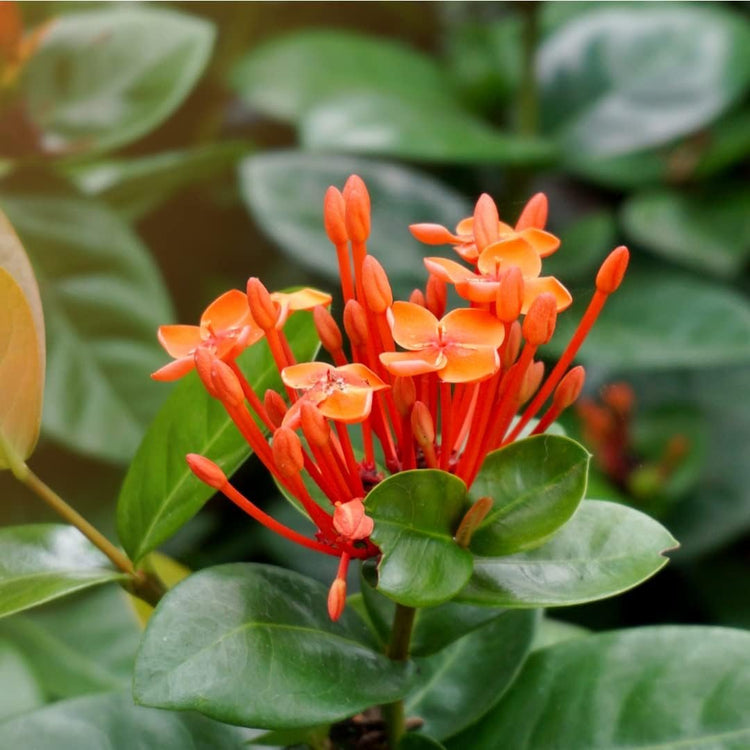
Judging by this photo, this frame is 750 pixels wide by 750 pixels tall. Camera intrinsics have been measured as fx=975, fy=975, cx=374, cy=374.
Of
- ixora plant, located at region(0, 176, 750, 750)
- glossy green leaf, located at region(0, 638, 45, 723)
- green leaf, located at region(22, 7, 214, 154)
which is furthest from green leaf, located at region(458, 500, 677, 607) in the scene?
green leaf, located at region(22, 7, 214, 154)

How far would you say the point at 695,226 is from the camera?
112 cm

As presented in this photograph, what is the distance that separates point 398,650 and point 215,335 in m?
0.16

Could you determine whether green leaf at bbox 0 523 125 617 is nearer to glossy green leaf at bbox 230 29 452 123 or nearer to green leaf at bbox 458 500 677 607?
green leaf at bbox 458 500 677 607

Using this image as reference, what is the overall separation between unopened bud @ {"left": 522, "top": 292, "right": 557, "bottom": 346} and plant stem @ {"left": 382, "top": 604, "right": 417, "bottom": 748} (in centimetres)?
13

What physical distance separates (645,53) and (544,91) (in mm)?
127

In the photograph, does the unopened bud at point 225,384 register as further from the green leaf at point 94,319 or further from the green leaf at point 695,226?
the green leaf at point 695,226

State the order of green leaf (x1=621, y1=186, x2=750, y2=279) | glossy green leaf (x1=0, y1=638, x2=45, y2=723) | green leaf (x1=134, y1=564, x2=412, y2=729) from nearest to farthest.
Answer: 1. green leaf (x1=134, y1=564, x2=412, y2=729)
2. glossy green leaf (x1=0, y1=638, x2=45, y2=723)
3. green leaf (x1=621, y1=186, x2=750, y2=279)

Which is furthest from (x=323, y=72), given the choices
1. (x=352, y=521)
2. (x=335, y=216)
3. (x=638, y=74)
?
(x=352, y=521)

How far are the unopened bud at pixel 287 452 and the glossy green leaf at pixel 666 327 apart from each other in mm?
563

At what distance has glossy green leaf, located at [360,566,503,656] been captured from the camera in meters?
0.44

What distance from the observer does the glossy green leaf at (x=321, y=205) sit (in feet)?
3.19

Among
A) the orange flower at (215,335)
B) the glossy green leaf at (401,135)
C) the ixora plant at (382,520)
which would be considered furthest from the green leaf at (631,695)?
the glossy green leaf at (401,135)

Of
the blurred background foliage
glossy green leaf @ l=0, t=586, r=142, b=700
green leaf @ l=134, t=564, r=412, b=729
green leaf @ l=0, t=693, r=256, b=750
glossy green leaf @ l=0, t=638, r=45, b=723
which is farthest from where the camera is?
the blurred background foliage

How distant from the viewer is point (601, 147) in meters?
1.12
